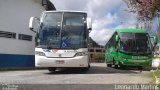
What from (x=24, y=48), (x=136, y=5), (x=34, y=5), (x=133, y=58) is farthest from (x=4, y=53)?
(x=136, y=5)

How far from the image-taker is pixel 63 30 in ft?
60.4

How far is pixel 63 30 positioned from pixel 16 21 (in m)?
7.96

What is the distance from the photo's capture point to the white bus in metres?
17.8

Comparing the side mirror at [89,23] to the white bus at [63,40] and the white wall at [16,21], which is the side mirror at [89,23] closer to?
the white bus at [63,40]

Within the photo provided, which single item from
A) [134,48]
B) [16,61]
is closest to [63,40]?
[16,61]

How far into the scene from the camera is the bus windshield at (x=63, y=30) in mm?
18031

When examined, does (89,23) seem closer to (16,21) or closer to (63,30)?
(63,30)

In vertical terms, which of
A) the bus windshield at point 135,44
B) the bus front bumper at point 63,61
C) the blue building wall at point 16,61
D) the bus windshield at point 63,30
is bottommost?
the blue building wall at point 16,61

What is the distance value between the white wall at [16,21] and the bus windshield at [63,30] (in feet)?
19.9

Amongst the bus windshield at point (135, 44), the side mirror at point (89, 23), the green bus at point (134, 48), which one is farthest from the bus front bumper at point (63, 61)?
the bus windshield at point (135, 44)

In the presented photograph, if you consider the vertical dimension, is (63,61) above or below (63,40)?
below

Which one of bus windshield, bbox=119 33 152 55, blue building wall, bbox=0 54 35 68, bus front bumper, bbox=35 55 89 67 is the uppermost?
bus windshield, bbox=119 33 152 55

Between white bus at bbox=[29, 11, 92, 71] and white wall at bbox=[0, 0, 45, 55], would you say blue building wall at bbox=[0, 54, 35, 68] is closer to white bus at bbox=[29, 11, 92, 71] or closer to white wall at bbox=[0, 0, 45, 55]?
white wall at bbox=[0, 0, 45, 55]

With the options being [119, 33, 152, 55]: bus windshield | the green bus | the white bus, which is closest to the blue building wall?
the white bus
